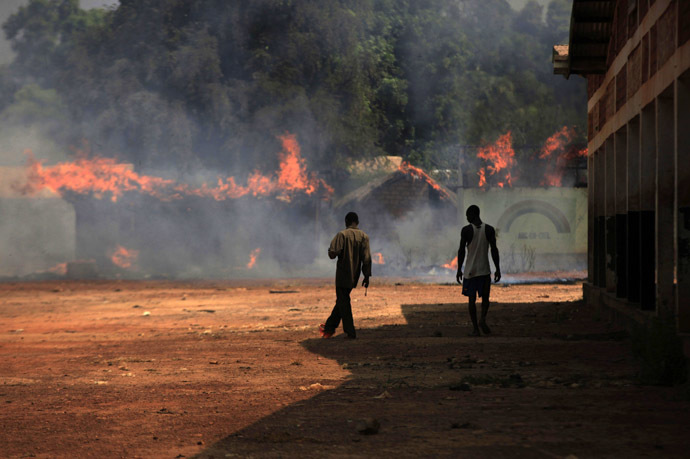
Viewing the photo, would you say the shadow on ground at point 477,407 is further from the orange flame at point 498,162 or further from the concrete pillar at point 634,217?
the orange flame at point 498,162

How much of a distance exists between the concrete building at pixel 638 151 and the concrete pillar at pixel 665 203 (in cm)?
1

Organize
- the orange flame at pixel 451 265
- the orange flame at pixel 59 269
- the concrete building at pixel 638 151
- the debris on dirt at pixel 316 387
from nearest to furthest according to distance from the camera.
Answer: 1. the debris on dirt at pixel 316 387
2. the concrete building at pixel 638 151
3. the orange flame at pixel 451 265
4. the orange flame at pixel 59 269

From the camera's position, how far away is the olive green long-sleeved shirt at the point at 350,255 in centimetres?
1138

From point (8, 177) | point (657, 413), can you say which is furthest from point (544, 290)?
point (8, 177)

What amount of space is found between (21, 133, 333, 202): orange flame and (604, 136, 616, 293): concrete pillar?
805 inches

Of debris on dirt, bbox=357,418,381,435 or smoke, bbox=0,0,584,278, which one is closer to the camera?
debris on dirt, bbox=357,418,381,435

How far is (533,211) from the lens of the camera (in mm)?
35219

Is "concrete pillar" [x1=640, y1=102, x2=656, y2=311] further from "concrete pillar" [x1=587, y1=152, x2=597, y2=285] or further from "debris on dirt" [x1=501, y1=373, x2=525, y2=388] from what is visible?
"concrete pillar" [x1=587, y1=152, x2=597, y2=285]

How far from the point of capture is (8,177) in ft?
141

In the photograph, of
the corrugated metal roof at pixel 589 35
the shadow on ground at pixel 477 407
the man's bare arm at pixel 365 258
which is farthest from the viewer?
the corrugated metal roof at pixel 589 35

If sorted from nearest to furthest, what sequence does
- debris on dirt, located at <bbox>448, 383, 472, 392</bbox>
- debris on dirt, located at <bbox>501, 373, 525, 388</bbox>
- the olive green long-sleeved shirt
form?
debris on dirt, located at <bbox>448, 383, 472, 392</bbox> < debris on dirt, located at <bbox>501, 373, 525, 388</bbox> < the olive green long-sleeved shirt

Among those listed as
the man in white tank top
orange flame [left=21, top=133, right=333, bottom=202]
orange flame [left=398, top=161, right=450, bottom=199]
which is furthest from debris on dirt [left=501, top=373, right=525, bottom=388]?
orange flame [left=398, top=161, right=450, bottom=199]

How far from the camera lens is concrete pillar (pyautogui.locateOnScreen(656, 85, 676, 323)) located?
9.43m

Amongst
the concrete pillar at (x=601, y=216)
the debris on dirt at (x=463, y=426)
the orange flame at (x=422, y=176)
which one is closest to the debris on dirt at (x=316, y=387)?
the debris on dirt at (x=463, y=426)
